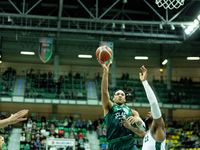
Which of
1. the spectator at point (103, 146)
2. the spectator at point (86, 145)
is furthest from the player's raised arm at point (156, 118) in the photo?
the spectator at point (86, 145)

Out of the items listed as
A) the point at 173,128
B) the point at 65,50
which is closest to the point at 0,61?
the point at 65,50

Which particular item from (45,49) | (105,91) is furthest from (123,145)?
(45,49)

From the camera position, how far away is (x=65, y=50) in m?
37.2

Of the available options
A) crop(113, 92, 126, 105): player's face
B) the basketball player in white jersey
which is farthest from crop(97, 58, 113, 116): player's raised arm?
the basketball player in white jersey

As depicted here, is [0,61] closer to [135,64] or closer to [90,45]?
[90,45]

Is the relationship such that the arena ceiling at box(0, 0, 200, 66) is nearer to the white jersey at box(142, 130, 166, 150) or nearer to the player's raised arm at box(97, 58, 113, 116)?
the player's raised arm at box(97, 58, 113, 116)

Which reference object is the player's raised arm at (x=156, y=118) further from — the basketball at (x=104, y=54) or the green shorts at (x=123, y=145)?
the basketball at (x=104, y=54)

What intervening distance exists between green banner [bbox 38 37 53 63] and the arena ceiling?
1.06 m

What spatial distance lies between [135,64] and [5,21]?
54.3 feet

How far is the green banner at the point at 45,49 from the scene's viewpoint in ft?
91.1

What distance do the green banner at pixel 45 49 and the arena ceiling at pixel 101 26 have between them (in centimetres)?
106

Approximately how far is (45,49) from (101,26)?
6085 millimetres

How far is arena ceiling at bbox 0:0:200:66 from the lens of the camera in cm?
2800

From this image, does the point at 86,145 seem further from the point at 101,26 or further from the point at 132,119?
the point at 132,119
